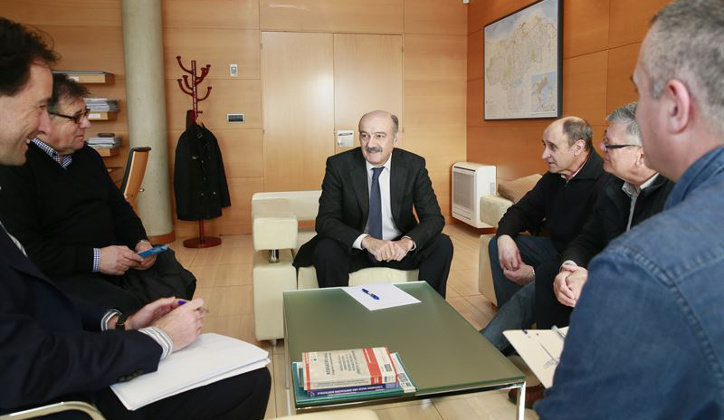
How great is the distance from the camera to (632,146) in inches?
88.2

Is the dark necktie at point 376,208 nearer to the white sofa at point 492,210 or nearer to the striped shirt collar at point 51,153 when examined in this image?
the white sofa at point 492,210

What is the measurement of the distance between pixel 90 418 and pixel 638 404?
3.82ft

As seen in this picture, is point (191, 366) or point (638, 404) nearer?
point (638, 404)

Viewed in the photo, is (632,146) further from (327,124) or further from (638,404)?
(327,124)

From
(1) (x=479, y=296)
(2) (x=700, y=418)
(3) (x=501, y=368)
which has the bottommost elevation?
(1) (x=479, y=296)

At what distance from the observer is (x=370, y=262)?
306 centimetres

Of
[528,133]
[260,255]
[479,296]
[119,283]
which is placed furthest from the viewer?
[528,133]

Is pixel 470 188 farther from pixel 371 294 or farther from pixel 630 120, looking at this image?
pixel 371 294

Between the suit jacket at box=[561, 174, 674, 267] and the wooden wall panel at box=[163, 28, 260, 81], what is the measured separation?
14.5ft

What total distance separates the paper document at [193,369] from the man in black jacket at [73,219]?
33.3 inches

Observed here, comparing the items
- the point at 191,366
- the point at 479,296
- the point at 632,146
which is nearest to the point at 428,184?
the point at 479,296

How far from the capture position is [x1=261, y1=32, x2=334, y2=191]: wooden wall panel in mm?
6035

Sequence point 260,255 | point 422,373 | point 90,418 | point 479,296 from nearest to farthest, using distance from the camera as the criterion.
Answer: point 90,418, point 422,373, point 260,255, point 479,296

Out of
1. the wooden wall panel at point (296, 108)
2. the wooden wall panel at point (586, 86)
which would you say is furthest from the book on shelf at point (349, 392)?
the wooden wall panel at point (296, 108)
